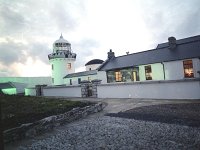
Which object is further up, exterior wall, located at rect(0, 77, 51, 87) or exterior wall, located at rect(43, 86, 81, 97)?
exterior wall, located at rect(0, 77, 51, 87)

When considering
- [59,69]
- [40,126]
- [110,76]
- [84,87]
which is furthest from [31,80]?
[40,126]

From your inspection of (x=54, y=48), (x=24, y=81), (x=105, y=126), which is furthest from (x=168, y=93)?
(x=24, y=81)

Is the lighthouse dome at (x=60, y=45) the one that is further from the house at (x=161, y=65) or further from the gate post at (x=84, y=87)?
the gate post at (x=84, y=87)

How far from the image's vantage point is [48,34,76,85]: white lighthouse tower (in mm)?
49281

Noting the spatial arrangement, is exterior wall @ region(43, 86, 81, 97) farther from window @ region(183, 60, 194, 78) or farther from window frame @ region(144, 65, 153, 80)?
window @ region(183, 60, 194, 78)

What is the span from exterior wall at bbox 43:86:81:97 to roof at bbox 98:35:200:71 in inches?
318

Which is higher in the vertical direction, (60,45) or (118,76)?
(60,45)

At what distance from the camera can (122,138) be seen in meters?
7.29

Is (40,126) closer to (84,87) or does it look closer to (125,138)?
(125,138)

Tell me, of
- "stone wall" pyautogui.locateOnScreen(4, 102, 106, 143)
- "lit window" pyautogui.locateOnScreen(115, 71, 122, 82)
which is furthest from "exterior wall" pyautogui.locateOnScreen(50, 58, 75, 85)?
"stone wall" pyautogui.locateOnScreen(4, 102, 106, 143)

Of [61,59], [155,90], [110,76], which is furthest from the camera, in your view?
[61,59]

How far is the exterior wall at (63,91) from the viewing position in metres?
27.5

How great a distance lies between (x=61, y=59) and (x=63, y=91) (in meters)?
21.0

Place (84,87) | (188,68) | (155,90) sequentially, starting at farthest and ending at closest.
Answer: (84,87), (188,68), (155,90)
